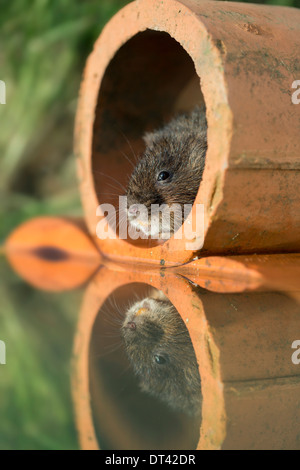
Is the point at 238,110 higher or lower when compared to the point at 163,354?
higher

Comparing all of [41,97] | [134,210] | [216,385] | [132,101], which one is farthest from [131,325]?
[41,97]

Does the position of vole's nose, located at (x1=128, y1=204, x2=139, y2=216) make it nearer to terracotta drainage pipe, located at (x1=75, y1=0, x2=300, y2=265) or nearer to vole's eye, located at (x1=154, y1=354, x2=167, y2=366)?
terracotta drainage pipe, located at (x1=75, y1=0, x2=300, y2=265)

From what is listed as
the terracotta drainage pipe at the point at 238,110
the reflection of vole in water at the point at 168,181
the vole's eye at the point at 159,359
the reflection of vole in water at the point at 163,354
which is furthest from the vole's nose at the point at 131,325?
the reflection of vole in water at the point at 168,181

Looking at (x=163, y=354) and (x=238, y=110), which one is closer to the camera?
(x=163, y=354)

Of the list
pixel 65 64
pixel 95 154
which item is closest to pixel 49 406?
pixel 95 154

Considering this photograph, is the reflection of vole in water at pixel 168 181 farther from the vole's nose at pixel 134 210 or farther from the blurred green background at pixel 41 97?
the blurred green background at pixel 41 97

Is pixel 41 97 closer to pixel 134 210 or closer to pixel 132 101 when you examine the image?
pixel 132 101

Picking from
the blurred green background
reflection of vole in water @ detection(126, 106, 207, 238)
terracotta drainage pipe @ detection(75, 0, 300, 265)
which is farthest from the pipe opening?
the blurred green background

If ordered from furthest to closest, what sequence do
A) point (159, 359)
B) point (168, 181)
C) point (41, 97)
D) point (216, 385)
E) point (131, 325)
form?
point (41, 97) < point (168, 181) < point (131, 325) < point (159, 359) < point (216, 385)
